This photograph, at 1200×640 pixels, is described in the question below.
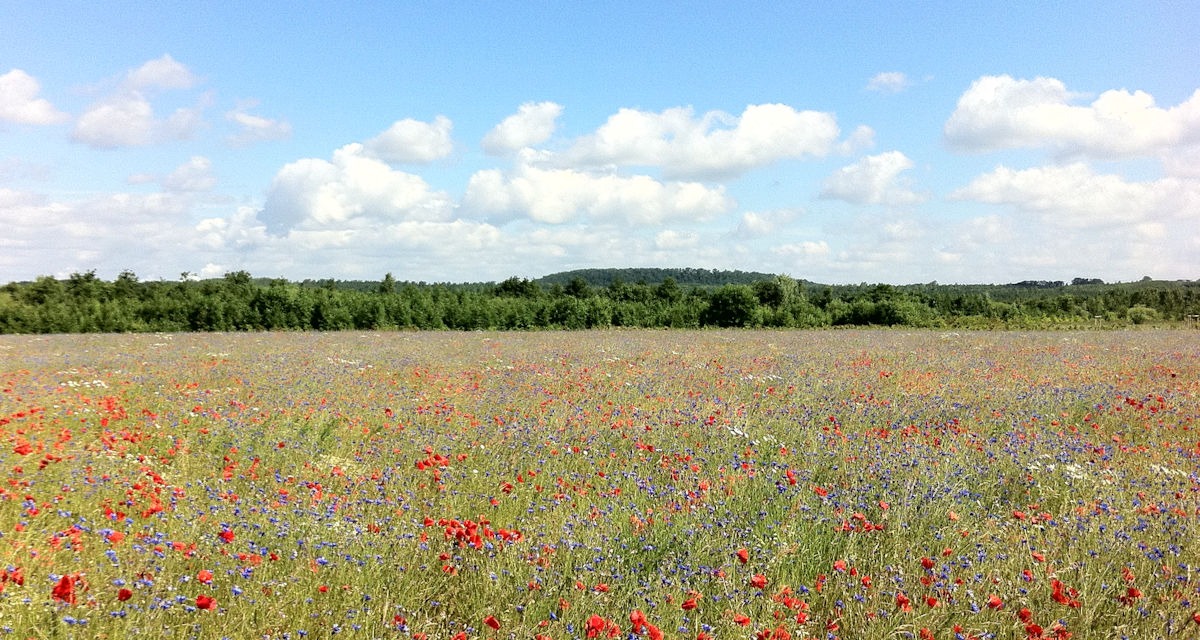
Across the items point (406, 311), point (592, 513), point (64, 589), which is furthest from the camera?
point (406, 311)

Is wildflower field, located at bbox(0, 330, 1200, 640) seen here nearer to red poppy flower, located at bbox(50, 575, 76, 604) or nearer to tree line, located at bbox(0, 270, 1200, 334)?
red poppy flower, located at bbox(50, 575, 76, 604)

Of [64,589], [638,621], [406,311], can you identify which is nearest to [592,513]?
[638,621]

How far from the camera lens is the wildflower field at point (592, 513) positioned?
321 centimetres

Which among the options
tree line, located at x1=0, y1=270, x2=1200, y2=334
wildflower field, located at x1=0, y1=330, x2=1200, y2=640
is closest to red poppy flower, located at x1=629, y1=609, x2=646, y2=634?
wildflower field, located at x1=0, y1=330, x2=1200, y2=640

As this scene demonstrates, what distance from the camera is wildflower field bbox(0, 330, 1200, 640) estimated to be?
3207 mm

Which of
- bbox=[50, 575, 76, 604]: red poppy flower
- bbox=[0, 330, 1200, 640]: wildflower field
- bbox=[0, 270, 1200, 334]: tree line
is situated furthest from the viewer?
bbox=[0, 270, 1200, 334]: tree line

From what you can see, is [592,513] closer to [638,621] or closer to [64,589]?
[638,621]

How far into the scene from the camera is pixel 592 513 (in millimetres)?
4461

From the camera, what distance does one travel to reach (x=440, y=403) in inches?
340

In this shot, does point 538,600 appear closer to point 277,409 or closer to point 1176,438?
point 277,409

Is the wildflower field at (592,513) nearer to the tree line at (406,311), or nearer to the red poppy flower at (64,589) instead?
the red poppy flower at (64,589)

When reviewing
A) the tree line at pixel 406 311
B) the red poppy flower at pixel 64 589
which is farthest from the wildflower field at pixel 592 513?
the tree line at pixel 406 311

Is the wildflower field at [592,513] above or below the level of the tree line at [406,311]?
below

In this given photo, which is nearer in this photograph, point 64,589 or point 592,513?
point 64,589
